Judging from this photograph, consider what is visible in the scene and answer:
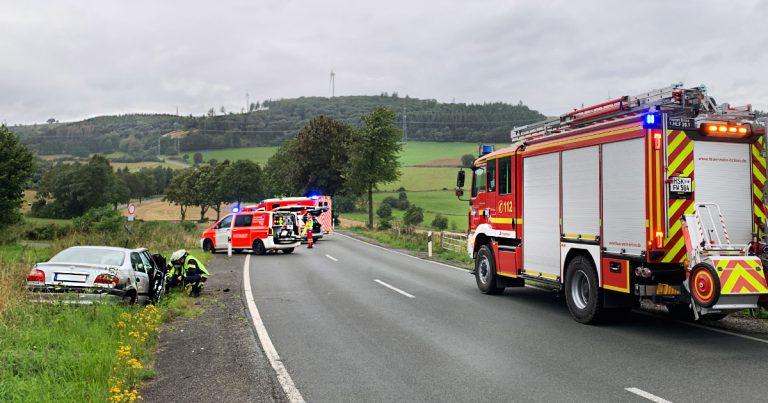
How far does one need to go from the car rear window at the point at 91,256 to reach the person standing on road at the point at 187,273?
2172 mm

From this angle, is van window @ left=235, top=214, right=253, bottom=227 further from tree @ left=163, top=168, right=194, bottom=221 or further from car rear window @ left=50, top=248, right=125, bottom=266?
tree @ left=163, top=168, right=194, bottom=221

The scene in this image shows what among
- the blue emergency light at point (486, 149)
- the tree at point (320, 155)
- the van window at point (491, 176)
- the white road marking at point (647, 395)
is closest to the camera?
the white road marking at point (647, 395)

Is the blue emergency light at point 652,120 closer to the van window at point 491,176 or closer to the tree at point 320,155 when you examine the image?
the van window at point 491,176

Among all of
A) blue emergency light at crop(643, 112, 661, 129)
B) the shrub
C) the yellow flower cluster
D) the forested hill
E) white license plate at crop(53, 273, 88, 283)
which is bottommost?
the shrub

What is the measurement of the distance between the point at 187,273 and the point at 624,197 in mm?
9279

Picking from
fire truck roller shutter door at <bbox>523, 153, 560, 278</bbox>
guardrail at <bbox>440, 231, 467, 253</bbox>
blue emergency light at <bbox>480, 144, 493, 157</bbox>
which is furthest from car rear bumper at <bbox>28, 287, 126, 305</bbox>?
guardrail at <bbox>440, 231, 467, 253</bbox>

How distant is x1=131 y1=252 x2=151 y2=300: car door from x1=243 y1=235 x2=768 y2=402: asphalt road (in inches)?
91.6

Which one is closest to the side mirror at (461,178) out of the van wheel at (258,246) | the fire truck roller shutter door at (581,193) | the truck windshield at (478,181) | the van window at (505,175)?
the truck windshield at (478,181)

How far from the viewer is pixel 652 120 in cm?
793

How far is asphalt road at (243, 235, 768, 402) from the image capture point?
568 cm

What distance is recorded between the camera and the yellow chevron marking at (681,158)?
315 inches

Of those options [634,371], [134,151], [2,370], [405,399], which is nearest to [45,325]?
[2,370]

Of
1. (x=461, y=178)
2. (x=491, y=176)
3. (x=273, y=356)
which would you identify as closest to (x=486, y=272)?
(x=491, y=176)

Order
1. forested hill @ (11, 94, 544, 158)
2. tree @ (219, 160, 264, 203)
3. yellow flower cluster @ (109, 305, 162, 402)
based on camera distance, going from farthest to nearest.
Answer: forested hill @ (11, 94, 544, 158) < tree @ (219, 160, 264, 203) < yellow flower cluster @ (109, 305, 162, 402)
